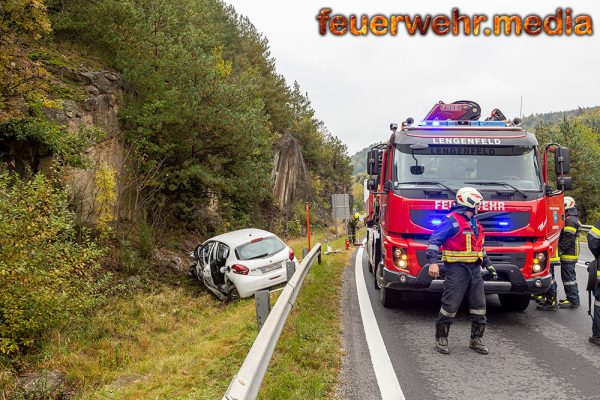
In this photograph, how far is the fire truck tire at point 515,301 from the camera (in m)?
6.45

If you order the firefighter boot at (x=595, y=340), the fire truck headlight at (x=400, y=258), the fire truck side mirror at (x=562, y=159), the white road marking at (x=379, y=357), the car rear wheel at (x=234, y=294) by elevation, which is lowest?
the car rear wheel at (x=234, y=294)

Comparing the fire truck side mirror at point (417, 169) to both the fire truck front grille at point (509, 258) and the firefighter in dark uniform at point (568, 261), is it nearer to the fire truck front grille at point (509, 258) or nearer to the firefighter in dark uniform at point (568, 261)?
the fire truck front grille at point (509, 258)

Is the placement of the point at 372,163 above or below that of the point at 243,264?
above

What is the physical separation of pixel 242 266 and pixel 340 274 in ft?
8.19

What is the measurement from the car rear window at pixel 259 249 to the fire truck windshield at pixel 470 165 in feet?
16.5

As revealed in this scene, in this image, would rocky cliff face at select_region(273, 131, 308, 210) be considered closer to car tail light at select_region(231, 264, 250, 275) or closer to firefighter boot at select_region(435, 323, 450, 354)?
car tail light at select_region(231, 264, 250, 275)

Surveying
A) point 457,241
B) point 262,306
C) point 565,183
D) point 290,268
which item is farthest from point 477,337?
point 565,183

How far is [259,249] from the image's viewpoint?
10484 mm

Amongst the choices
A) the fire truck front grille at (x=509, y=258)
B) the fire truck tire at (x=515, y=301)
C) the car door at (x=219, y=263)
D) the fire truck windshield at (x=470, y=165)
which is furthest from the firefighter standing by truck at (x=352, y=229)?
the fire truck front grille at (x=509, y=258)

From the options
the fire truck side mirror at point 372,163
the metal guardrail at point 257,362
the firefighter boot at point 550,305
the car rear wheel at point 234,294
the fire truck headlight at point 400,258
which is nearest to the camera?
the metal guardrail at point 257,362

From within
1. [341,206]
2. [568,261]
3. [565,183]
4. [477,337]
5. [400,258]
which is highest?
[565,183]

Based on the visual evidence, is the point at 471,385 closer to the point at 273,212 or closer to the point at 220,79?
the point at 220,79

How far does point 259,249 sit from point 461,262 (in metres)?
6.24

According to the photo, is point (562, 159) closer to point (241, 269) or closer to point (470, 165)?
point (470, 165)
